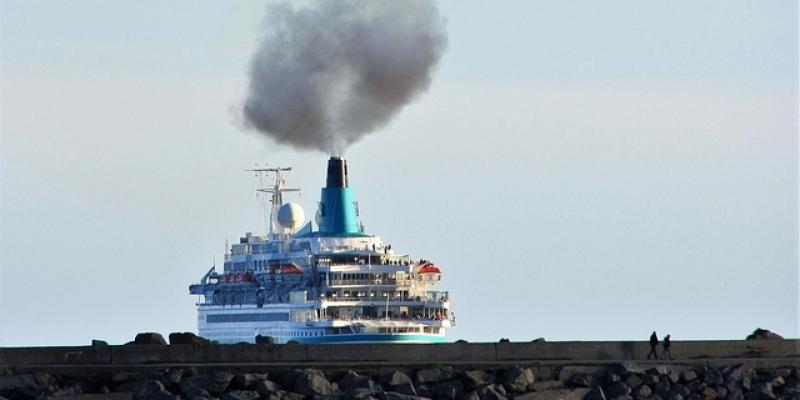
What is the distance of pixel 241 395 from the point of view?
2742cm

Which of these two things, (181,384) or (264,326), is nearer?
(181,384)

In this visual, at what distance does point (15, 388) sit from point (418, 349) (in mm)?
5995

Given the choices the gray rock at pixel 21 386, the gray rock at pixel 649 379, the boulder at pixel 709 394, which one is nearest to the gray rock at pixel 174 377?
the gray rock at pixel 21 386

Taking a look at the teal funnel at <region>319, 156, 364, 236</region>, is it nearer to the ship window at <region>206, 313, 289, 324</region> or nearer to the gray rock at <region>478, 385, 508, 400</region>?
the ship window at <region>206, 313, 289, 324</region>

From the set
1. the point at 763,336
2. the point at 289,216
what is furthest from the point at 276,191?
the point at 763,336

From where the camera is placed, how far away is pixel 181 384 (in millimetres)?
27719

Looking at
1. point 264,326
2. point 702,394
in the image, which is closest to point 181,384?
point 702,394

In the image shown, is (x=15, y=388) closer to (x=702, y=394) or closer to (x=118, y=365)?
(x=118, y=365)

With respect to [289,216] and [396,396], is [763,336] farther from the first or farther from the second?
[289,216]

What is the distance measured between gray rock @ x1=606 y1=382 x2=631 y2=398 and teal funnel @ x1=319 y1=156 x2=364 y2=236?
179 ft

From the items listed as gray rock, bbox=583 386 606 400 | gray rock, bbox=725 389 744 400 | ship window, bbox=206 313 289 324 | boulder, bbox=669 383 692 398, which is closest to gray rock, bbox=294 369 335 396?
gray rock, bbox=583 386 606 400

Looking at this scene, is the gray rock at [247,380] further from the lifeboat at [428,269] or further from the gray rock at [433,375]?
the lifeboat at [428,269]

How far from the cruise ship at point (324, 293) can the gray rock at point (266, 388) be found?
50.7 metres

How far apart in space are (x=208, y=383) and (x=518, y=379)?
389cm
